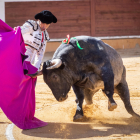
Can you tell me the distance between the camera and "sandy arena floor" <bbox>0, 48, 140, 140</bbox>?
2.79m

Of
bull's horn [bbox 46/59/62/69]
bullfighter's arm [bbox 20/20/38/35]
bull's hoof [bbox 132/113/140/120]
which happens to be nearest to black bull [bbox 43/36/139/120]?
bull's horn [bbox 46/59/62/69]

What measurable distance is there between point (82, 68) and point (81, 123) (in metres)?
0.69

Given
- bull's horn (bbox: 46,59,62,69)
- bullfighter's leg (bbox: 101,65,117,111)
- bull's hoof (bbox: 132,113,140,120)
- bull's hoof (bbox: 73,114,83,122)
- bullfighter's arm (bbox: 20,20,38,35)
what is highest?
bullfighter's arm (bbox: 20,20,38,35)

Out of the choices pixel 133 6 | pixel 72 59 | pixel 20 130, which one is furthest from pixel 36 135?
pixel 133 6

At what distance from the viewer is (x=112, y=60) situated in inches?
132

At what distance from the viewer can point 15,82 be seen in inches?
118

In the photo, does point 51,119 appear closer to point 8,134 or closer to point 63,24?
point 8,134

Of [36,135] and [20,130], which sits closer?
[36,135]

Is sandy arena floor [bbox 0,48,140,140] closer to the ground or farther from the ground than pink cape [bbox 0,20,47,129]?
closer to the ground

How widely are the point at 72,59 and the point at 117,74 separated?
66 centimetres

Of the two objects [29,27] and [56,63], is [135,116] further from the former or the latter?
[29,27]

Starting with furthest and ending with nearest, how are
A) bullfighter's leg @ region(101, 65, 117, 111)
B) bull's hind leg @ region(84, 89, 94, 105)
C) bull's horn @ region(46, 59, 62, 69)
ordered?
bull's hind leg @ region(84, 89, 94, 105)
bullfighter's leg @ region(101, 65, 117, 111)
bull's horn @ region(46, 59, 62, 69)

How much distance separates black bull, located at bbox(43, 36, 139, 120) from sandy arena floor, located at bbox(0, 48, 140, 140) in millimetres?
306

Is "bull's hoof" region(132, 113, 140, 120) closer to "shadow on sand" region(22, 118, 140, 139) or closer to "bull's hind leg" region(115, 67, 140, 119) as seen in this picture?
"bull's hind leg" region(115, 67, 140, 119)
